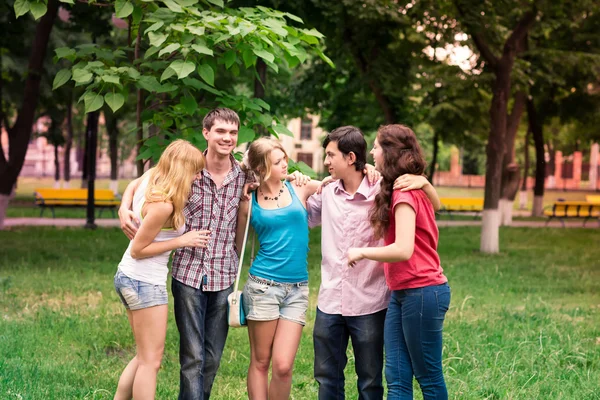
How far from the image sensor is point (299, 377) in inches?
270

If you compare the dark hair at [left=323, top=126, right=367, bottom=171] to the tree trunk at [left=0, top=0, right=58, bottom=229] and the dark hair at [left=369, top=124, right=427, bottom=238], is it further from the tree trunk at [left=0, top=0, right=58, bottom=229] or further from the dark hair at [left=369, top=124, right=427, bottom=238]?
the tree trunk at [left=0, top=0, right=58, bottom=229]

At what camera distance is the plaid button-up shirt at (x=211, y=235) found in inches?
188

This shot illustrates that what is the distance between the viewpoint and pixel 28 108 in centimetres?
1745

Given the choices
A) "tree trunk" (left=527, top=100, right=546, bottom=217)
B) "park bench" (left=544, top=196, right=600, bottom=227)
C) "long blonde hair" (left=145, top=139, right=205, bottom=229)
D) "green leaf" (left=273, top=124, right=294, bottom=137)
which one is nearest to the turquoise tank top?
"long blonde hair" (left=145, top=139, right=205, bottom=229)

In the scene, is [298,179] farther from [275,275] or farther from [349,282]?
[349,282]

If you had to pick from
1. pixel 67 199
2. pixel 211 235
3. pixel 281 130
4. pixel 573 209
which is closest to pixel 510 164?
pixel 573 209

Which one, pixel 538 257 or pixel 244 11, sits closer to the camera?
pixel 244 11

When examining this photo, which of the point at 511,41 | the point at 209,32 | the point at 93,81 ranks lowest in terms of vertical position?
the point at 93,81

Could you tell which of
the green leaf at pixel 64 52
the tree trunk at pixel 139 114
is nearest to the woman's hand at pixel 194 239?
the tree trunk at pixel 139 114

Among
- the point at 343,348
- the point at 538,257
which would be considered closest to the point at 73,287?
the point at 343,348

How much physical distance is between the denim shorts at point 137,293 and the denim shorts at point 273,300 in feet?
1.77

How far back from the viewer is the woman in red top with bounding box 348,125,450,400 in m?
4.41

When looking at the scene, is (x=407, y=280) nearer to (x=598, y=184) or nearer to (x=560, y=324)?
(x=560, y=324)

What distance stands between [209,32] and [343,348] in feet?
7.78
